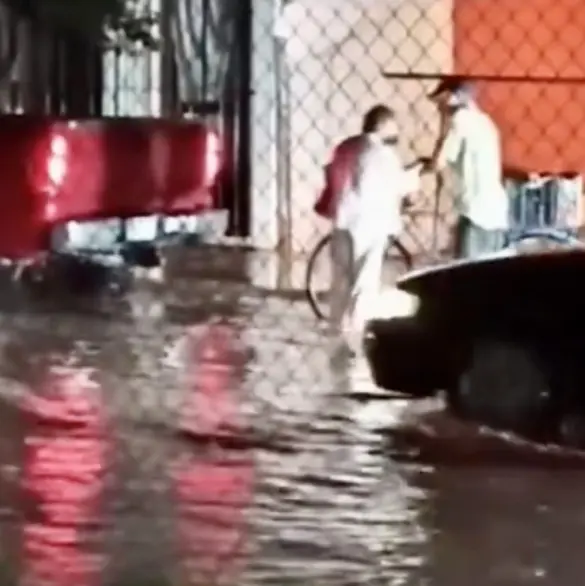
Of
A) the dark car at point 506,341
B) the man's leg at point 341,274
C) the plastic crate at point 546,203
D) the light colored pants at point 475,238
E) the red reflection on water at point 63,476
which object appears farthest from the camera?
the plastic crate at point 546,203

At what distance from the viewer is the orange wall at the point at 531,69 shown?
1628cm

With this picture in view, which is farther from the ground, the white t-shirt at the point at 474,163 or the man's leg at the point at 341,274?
the white t-shirt at the point at 474,163

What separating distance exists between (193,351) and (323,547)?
4156 mm

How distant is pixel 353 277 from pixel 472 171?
119 cm

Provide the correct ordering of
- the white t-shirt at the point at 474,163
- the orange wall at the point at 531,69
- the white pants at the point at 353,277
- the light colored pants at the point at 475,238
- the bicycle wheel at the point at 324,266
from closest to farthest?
the white pants at the point at 353,277, the white t-shirt at the point at 474,163, the bicycle wheel at the point at 324,266, the light colored pants at the point at 475,238, the orange wall at the point at 531,69

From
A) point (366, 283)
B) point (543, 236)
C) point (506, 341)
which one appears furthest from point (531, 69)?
point (506, 341)

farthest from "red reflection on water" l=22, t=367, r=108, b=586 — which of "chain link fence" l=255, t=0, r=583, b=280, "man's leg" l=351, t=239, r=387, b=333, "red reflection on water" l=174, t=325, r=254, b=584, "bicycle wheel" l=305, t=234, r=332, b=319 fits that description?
"chain link fence" l=255, t=0, r=583, b=280

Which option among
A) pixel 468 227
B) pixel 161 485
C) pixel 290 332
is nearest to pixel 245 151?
pixel 468 227

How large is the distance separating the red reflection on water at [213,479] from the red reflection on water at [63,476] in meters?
0.25

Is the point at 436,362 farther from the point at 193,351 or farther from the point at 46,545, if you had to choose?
the point at 46,545

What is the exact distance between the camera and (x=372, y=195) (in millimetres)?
10852

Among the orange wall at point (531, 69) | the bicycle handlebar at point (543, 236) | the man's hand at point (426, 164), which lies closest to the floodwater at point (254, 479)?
the man's hand at point (426, 164)

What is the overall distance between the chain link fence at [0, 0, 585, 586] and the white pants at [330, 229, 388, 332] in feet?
0.71

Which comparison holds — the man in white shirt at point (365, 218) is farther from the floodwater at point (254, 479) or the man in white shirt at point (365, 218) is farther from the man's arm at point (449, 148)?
the floodwater at point (254, 479)
